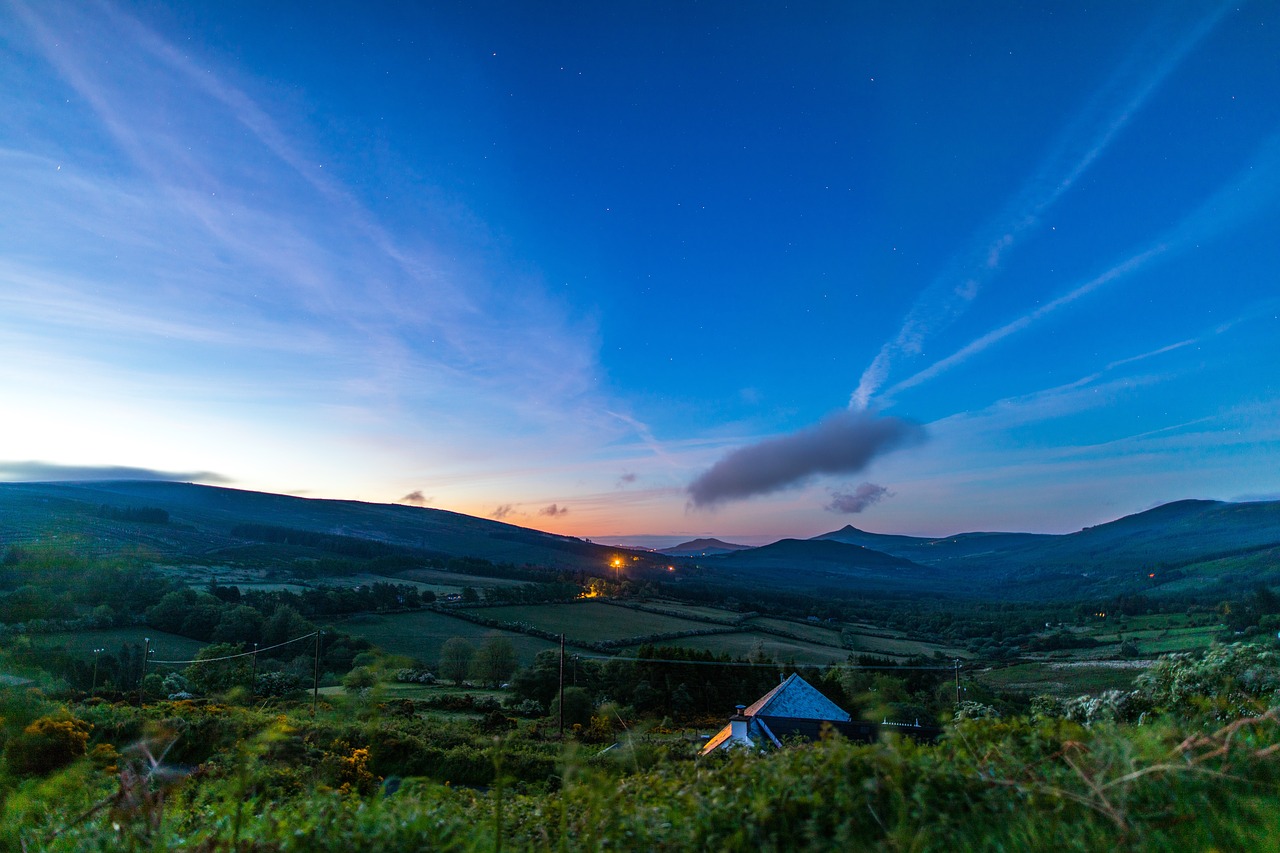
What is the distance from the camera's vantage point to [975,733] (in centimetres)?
360

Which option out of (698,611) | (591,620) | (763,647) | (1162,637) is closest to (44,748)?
(763,647)

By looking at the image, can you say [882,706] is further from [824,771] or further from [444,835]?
[444,835]

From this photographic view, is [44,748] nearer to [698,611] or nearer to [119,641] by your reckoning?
[119,641]

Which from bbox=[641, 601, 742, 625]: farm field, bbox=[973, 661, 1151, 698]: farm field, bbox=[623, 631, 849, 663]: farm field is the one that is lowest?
bbox=[641, 601, 742, 625]: farm field

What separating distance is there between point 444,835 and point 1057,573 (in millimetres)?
213759

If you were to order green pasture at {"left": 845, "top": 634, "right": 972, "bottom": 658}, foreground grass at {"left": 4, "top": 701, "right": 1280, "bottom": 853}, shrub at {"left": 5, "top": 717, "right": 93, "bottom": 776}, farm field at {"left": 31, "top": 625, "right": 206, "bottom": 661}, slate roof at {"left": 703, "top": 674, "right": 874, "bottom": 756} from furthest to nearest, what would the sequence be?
green pasture at {"left": 845, "top": 634, "right": 972, "bottom": 658}, farm field at {"left": 31, "top": 625, "right": 206, "bottom": 661}, slate roof at {"left": 703, "top": 674, "right": 874, "bottom": 756}, shrub at {"left": 5, "top": 717, "right": 93, "bottom": 776}, foreground grass at {"left": 4, "top": 701, "right": 1280, "bottom": 853}

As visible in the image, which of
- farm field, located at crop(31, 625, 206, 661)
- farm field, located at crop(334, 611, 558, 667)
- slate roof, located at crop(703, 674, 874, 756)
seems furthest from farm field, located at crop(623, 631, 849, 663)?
farm field, located at crop(31, 625, 206, 661)

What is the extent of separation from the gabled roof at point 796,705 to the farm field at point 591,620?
122 ft

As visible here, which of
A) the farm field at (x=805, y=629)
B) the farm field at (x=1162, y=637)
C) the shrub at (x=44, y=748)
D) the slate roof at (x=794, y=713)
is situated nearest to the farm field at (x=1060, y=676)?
the farm field at (x=1162, y=637)

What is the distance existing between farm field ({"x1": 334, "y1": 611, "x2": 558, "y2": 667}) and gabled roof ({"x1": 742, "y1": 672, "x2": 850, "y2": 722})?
28.0 meters

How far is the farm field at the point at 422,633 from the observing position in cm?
5444

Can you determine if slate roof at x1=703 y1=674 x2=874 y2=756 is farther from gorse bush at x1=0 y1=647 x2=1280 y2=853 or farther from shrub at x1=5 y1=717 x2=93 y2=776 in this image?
gorse bush at x1=0 y1=647 x2=1280 y2=853

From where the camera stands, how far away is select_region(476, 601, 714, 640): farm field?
67188mm

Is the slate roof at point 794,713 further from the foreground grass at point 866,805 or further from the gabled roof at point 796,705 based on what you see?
the foreground grass at point 866,805
